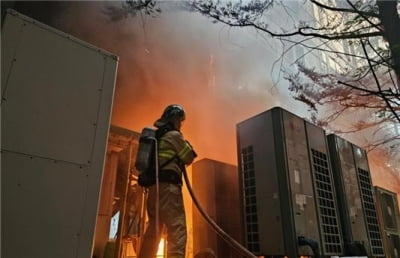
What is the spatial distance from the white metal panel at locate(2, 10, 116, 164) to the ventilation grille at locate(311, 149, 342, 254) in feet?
9.72

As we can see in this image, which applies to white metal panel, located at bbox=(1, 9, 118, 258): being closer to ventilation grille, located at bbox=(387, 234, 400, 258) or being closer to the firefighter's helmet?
the firefighter's helmet

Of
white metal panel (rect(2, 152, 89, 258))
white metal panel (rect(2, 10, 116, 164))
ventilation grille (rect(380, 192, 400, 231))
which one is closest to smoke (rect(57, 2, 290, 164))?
ventilation grille (rect(380, 192, 400, 231))

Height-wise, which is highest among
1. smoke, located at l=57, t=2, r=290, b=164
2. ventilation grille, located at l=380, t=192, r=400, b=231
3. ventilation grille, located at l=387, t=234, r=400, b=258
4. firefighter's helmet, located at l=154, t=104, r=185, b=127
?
smoke, located at l=57, t=2, r=290, b=164

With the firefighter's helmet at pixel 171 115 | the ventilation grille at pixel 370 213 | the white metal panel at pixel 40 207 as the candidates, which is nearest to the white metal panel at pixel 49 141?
the white metal panel at pixel 40 207

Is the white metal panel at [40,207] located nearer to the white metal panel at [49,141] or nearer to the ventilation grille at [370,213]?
the white metal panel at [49,141]

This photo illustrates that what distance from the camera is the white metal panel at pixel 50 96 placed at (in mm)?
1421

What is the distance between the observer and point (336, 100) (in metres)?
8.48

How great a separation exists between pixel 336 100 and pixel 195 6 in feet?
16.7

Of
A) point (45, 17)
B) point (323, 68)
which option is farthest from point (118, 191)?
point (323, 68)

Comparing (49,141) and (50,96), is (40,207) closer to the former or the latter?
(49,141)

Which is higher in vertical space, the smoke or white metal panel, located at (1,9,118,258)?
the smoke

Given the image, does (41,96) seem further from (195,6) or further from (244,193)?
(195,6)

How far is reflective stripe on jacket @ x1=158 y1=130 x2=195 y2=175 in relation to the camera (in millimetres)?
2602

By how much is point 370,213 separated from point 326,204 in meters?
1.43
